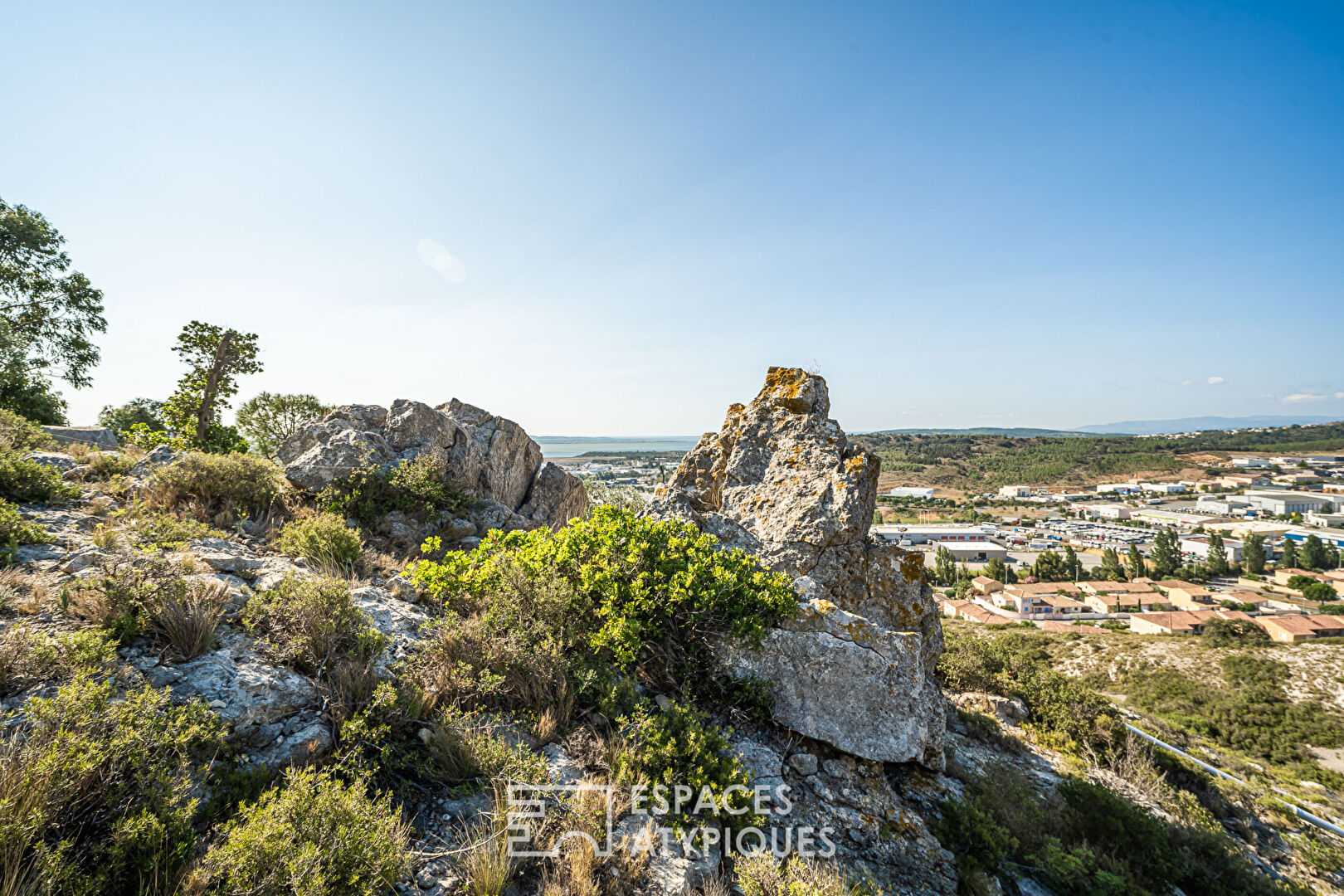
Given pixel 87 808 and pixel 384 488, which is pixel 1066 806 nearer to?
pixel 87 808

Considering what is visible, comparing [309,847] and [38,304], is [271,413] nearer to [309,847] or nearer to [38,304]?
[38,304]

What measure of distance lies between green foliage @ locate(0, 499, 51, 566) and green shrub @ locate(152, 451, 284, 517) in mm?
1857

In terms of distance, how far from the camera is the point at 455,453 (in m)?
12.3

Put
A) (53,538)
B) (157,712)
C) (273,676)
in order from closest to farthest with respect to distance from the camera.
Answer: (157,712), (273,676), (53,538)

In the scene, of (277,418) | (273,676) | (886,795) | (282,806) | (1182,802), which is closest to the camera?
(282,806)

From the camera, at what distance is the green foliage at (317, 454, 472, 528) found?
9523 millimetres

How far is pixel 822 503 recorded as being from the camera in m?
7.18

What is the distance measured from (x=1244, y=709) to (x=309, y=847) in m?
40.5

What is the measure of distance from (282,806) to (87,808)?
1.01m

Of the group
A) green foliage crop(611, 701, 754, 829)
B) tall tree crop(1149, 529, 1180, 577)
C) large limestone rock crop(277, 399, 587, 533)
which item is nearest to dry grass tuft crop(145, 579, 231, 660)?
green foliage crop(611, 701, 754, 829)

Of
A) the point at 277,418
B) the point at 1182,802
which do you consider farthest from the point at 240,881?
the point at 277,418

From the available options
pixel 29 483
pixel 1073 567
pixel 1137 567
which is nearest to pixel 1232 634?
pixel 1073 567

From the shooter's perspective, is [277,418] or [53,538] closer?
[53,538]

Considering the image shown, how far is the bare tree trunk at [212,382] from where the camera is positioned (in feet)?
44.5
